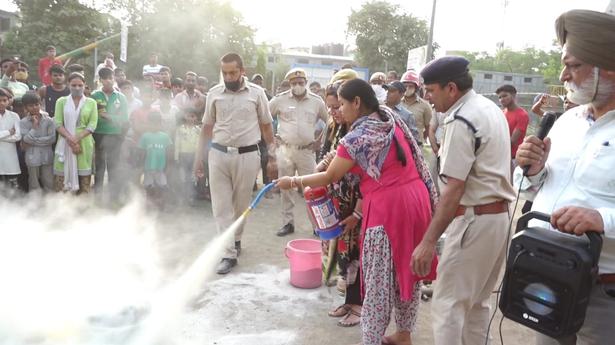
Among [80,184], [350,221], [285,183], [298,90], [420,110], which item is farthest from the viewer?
[420,110]

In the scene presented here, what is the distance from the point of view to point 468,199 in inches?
105

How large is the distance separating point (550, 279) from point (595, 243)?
0.65 feet

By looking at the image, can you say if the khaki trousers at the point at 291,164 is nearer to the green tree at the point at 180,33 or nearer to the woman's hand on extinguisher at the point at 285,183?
the woman's hand on extinguisher at the point at 285,183

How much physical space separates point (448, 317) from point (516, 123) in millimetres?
5309

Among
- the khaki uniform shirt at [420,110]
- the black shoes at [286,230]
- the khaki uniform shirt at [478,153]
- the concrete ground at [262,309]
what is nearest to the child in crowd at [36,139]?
the concrete ground at [262,309]

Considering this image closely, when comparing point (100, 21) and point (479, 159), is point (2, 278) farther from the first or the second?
point (100, 21)

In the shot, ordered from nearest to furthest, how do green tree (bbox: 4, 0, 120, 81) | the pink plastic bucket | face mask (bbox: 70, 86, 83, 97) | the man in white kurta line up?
1. the pink plastic bucket
2. the man in white kurta
3. face mask (bbox: 70, 86, 83, 97)
4. green tree (bbox: 4, 0, 120, 81)

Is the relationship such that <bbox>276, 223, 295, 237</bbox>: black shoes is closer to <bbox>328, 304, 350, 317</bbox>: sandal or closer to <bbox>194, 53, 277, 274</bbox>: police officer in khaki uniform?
<bbox>194, 53, 277, 274</bbox>: police officer in khaki uniform

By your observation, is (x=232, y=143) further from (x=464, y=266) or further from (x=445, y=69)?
(x=464, y=266)

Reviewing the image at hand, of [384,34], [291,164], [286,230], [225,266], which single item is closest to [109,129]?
[291,164]

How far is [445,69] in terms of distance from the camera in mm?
2656

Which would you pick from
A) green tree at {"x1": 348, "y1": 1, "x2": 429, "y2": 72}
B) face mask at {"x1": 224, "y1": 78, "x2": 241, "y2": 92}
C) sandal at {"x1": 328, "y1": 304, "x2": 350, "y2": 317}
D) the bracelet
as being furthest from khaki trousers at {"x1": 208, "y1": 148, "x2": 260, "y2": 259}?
green tree at {"x1": 348, "y1": 1, "x2": 429, "y2": 72}

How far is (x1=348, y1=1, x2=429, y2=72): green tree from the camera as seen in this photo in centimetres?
3800

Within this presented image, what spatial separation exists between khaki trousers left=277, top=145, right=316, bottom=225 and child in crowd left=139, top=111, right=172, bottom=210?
1.99 m
